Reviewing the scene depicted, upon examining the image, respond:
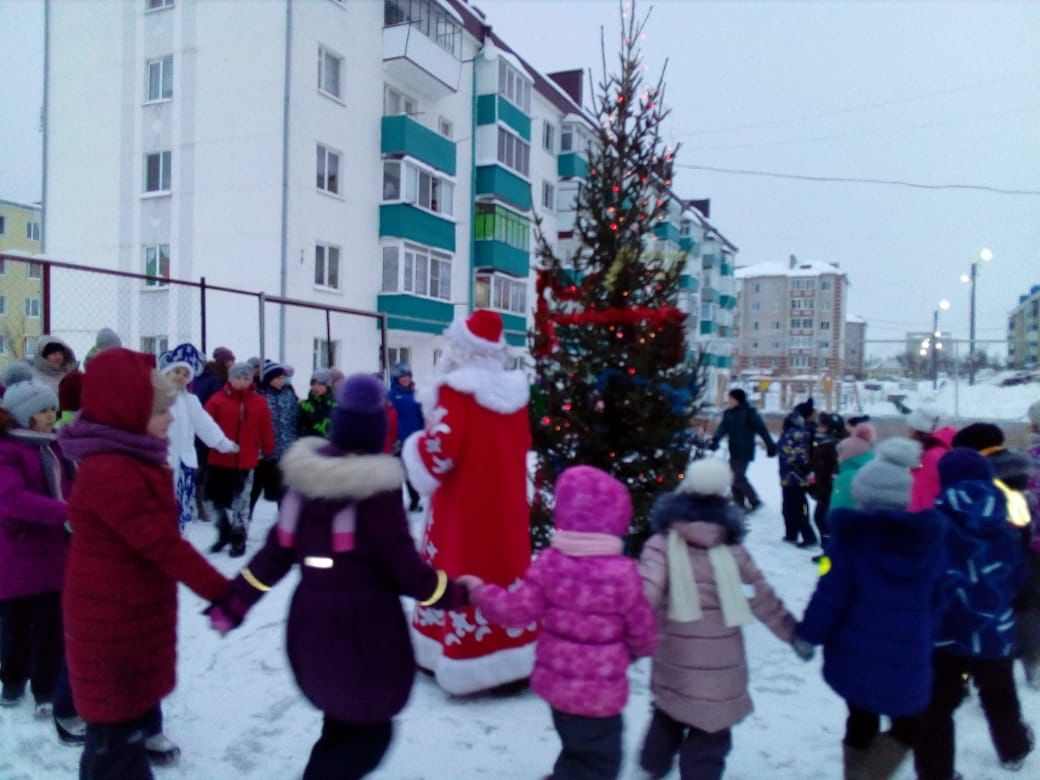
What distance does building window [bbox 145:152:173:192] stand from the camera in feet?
65.6

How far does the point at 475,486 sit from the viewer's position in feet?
13.5

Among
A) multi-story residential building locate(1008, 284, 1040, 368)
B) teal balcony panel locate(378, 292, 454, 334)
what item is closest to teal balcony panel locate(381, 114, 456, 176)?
teal balcony panel locate(378, 292, 454, 334)

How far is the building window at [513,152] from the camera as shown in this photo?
26.6 meters

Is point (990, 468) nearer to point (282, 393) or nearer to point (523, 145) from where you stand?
point (282, 393)

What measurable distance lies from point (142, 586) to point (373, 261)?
19401mm

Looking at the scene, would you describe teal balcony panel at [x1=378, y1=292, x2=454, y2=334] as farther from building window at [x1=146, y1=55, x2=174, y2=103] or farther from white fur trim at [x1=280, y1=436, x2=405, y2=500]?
white fur trim at [x1=280, y1=436, x2=405, y2=500]

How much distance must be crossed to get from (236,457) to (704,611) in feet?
17.9

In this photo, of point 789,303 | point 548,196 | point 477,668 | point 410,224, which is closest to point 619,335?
point 477,668

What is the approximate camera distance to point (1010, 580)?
3.55 m

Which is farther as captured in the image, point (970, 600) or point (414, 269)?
point (414, 269)

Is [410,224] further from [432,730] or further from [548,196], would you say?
[432,730]

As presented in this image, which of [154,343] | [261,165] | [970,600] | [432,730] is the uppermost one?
[261,165]

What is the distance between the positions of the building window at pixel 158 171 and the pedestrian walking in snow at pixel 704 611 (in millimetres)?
20301

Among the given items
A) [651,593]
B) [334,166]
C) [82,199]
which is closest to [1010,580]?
[651,593]
